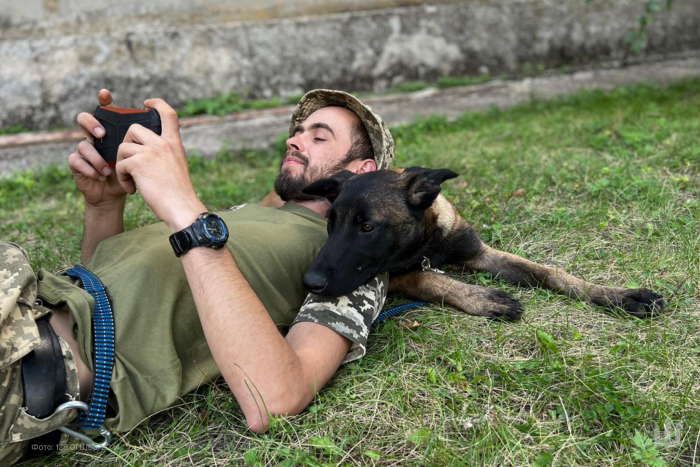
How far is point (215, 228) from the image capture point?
2.29 meters

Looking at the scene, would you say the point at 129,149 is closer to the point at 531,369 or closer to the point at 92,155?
the point at 92,155

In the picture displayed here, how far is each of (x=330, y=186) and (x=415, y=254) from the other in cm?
56

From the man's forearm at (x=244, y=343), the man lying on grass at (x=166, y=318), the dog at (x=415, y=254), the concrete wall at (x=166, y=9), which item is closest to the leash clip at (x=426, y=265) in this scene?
the dog at (x=415, y=254)

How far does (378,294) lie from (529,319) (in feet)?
2.46

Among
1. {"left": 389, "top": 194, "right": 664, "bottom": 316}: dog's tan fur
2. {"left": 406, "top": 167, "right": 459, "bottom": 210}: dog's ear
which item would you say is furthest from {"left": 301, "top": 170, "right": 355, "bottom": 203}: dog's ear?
{"left": 389, "top": 194, "right": 664, "bottom": 316}: dog's tan fur

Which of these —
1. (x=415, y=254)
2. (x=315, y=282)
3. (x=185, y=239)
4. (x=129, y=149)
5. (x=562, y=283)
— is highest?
(x=129, y=149)

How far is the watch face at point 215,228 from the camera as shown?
227 cm

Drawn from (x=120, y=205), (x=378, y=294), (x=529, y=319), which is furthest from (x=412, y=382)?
(x=120, y=205)

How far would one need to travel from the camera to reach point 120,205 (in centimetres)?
313

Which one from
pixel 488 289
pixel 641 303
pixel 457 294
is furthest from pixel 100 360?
pixel 641 303

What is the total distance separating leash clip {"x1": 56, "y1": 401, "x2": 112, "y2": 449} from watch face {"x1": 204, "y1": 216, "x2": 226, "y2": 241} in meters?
0.75

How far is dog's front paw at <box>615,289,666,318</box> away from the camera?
289cm

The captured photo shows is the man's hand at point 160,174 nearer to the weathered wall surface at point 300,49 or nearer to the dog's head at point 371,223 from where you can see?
the dog's head at point 371,223

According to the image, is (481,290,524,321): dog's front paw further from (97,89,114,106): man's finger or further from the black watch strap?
(97,89,114,106): man's finger
